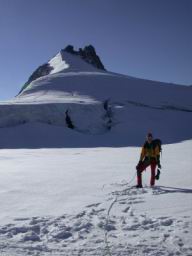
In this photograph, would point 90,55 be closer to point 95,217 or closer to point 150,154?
point 150,154

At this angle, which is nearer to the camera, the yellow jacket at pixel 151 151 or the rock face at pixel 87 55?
the yellow jacket at pixel 151 151

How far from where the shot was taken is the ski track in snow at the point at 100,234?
19.7 feet

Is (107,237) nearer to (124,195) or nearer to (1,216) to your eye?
(1,216)

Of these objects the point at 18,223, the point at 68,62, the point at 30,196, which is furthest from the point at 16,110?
the point at 68,62

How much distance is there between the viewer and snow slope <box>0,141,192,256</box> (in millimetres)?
6148

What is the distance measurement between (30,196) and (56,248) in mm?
4449

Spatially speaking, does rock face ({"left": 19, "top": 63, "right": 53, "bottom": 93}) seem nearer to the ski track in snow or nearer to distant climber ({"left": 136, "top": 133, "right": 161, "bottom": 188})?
distant climber ({"left": 136, "top": 133, "right": 161, "bottom": 188})

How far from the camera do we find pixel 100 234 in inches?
267

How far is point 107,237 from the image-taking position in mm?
6598

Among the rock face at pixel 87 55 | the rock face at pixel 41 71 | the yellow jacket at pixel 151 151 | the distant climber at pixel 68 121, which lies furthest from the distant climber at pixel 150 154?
the rock face at pixel 87 55

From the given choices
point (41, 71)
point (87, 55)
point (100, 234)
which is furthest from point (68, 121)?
point (87, 55)

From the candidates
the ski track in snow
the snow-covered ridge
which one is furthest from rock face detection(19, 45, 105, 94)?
the ski track in snow

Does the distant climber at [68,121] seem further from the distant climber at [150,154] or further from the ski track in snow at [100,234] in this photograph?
the ski track in snow at [100,234]

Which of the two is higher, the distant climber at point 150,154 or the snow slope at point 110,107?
the snow slope at point 110,107
